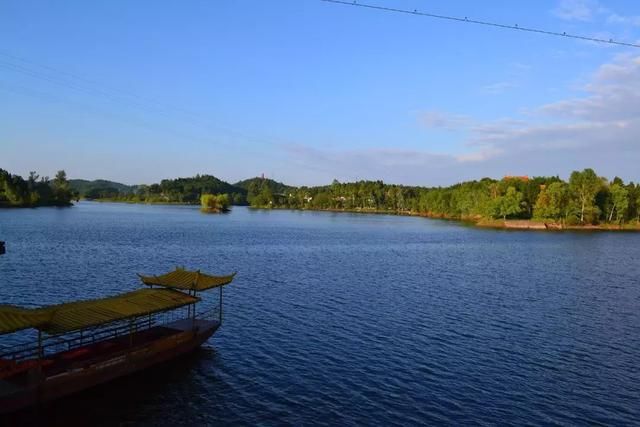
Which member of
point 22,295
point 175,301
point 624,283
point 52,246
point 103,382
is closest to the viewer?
point 103,382

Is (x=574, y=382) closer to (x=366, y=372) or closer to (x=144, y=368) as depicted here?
(x=366, y=372)

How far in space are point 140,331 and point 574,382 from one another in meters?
28.3

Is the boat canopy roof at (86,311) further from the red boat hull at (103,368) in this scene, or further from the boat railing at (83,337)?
the red boat hull at (103,368)

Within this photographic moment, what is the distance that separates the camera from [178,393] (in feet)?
90.1

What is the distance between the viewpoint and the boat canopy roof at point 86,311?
77.6 ft

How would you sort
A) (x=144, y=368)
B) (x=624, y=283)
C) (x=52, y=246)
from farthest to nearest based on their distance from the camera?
(x=52, y=246) < (x=624, y=283) < (x=144, y=368)

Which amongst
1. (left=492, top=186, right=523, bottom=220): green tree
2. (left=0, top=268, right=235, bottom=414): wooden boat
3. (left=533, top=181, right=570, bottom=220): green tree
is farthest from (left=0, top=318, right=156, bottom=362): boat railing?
(left=492, top=186, right=523, bottom=220): green tree

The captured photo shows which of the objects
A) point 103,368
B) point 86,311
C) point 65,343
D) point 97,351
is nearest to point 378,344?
point 103,368

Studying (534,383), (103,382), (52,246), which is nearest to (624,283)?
(534,383)

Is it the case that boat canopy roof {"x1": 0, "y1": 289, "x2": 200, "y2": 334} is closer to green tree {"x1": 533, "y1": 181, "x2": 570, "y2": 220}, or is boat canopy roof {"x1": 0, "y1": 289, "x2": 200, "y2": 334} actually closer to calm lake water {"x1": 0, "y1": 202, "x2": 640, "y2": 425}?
calm lake water {"x1": 0, "y1": 202, "x2": 640, "y2": 425}

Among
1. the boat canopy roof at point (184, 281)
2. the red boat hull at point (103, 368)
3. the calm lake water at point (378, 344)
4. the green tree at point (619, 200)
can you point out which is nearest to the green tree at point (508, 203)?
the green tree at point (619, 200)

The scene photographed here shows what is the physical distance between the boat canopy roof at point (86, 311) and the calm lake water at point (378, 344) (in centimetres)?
393

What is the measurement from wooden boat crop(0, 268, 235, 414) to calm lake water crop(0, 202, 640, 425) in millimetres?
1100

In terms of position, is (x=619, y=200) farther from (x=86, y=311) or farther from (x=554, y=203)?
(x=86, y=311)
